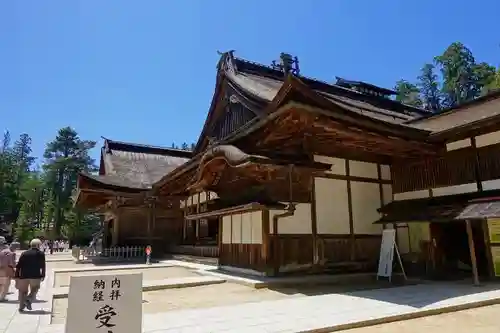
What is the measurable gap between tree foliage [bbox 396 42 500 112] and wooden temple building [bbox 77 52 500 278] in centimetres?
3654

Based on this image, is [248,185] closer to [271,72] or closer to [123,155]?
[271,72]

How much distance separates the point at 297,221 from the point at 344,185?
2.15 meters

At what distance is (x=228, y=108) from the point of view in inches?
618

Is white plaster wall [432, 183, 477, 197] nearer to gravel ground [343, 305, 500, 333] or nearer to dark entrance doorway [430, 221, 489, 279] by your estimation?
dark entrance doorway [430, 221, 489, 279]

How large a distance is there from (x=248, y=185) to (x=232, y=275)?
9.10 feet

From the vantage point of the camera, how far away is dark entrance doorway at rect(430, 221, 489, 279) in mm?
10648

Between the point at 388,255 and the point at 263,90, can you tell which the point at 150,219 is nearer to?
the point at 263,90

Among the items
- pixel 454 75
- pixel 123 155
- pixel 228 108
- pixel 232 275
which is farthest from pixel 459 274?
pixel 454 75

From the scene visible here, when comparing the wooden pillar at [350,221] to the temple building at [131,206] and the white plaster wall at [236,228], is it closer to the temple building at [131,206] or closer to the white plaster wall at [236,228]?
the white plaster wall at [236,228]

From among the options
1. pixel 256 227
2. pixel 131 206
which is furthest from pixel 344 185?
pixel 131 206

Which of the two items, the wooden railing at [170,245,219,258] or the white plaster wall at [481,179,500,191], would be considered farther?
the wooden railing at [170,245,219,258]

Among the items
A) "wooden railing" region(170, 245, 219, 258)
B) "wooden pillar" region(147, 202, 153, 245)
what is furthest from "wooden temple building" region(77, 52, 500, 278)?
"wooden pillar" region(147, 202, 153, 245)

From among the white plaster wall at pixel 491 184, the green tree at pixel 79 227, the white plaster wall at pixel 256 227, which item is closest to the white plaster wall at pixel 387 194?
the white plaster wall at pixel 491 184

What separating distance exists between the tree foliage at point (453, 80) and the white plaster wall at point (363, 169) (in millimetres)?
36620
